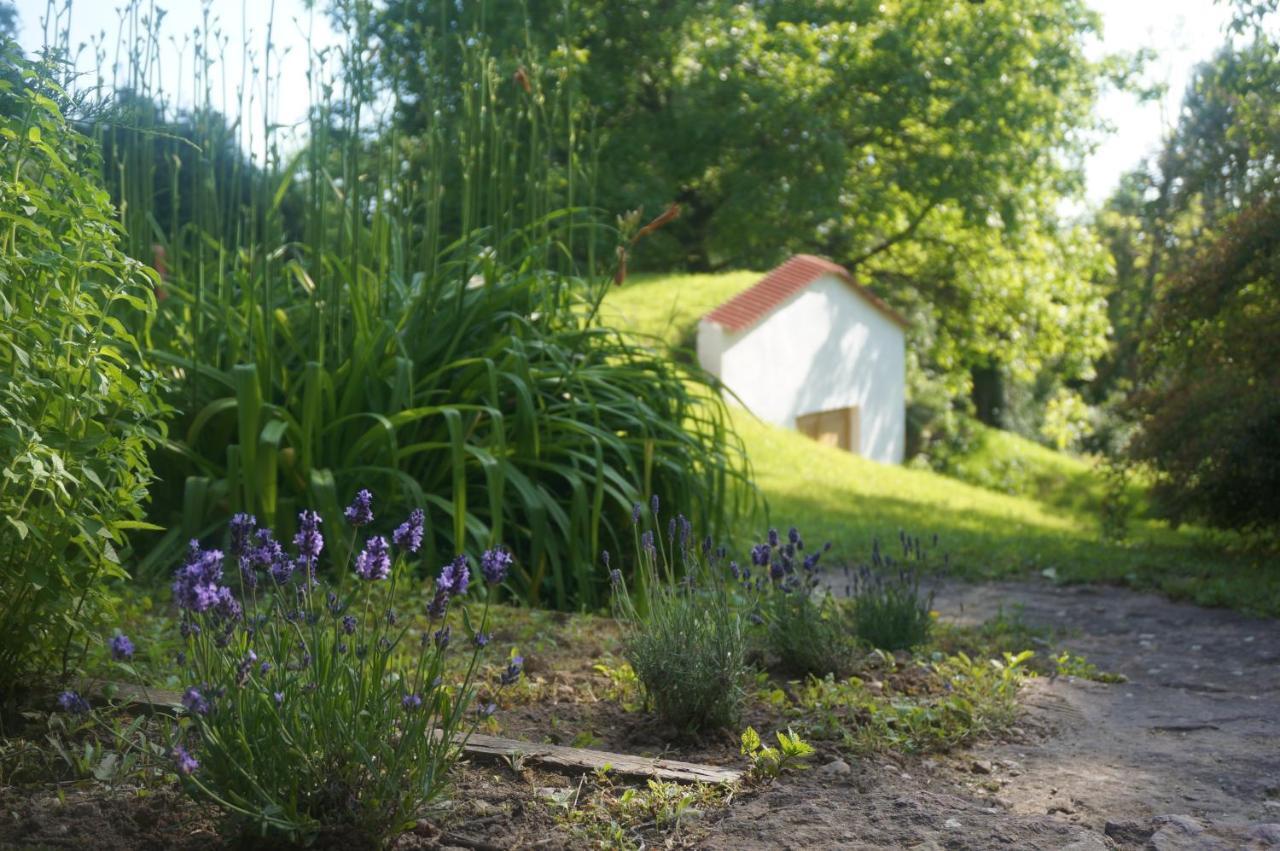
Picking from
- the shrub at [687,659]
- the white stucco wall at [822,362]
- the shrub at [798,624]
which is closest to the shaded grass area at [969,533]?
the white stucco wall at [822,362]

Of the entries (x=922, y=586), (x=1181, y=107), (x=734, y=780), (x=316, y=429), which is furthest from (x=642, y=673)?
(x=1181, y=107)

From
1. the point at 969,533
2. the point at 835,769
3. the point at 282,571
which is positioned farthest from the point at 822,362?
the point at 282,571

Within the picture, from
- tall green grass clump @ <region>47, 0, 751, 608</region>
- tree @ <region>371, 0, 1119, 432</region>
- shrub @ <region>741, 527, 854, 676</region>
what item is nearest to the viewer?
shrub @ <region>741, 527, 854, 676</region>

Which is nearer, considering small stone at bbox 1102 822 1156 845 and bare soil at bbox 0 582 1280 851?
bare soil at bbox 0 582 1280 851

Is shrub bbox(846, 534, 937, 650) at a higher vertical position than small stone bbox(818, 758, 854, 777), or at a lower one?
higher

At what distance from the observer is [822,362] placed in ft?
69.5

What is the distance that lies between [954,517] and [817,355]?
8966mm

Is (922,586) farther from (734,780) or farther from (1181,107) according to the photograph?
(1181,107)

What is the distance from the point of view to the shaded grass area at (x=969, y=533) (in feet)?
24.5

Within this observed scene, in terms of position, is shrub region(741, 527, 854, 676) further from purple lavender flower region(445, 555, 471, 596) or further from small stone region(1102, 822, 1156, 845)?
purple lavender flower region(445, 555, 471, 596)

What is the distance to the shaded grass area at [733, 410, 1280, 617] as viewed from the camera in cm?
748

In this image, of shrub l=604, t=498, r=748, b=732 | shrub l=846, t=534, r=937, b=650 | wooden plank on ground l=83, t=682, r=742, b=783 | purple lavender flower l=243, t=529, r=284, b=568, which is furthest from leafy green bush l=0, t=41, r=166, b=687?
shrub l=846, t=534, r=937, b=650

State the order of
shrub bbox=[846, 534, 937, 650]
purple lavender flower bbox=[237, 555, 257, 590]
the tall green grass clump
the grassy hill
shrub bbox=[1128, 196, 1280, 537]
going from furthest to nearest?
shrub bbox=[1128, 196, 1280, 537], the grassy hill, the tall green grass clump, shrub bbox=[846, 534, 937, 650], purple lavender flower bbox=[237, 555, 257, 590]

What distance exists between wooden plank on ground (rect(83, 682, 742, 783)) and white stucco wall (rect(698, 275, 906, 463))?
557 inches
